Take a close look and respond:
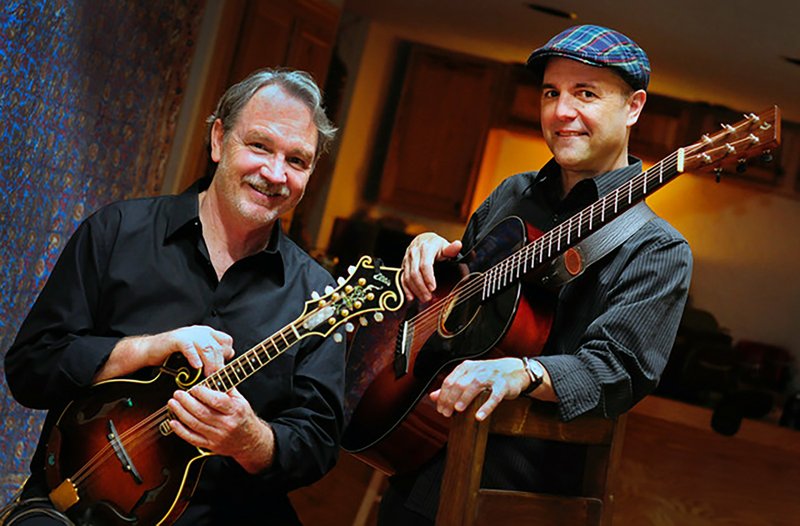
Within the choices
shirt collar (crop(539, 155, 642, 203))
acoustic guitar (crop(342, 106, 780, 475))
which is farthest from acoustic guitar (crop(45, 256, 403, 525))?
shirt collar (crop(539, 155, 642, 203))

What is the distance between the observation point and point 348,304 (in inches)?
76.0

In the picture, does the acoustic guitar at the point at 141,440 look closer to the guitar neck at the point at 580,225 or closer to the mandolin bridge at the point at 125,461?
the mandolin bridge at the point at 125,461

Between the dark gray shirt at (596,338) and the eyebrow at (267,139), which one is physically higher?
the eyebrow at (267,139)

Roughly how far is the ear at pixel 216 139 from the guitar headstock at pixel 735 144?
37.0 inches

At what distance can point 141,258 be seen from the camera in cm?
205

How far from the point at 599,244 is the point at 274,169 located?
0.64 m

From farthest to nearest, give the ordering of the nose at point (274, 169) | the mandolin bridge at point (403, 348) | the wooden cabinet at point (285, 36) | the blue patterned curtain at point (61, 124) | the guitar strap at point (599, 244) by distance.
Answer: the wooden cabinet at point (285, 36) < the blue patterned curtain at point (61, 124) < the mandolin bridge at point (403, 348) < the nose at point (274, 169) < the guitar strap at point (599, 244)

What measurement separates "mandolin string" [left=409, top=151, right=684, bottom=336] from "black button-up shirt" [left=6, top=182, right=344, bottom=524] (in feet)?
0.63

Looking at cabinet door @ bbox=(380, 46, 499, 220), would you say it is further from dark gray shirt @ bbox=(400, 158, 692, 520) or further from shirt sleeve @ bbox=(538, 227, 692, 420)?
shirt sleeve @ bbox=(538, 227, 692, 420)

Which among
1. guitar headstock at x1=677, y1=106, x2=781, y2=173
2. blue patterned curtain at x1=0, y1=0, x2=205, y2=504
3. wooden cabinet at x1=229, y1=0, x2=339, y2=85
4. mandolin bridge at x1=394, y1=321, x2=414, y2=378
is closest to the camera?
guitar headstock at x1=677, y1=106, x2=781, y2=173

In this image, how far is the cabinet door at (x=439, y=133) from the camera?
7.30 meters

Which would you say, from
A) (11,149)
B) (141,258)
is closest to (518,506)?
(141,258)

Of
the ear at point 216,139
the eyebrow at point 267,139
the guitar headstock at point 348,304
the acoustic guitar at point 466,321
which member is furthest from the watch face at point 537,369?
the ear at point 216,139

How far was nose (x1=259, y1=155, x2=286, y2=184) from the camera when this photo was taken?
2061 mm
